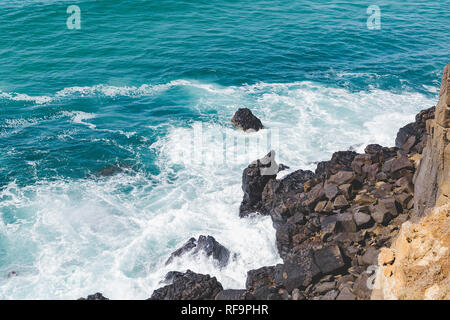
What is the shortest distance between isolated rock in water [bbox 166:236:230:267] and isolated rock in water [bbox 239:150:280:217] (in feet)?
12.8

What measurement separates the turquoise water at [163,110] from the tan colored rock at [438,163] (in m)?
8.71

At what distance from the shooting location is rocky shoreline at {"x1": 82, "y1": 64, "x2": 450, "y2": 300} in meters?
19.3

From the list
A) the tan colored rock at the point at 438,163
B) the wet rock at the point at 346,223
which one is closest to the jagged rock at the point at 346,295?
the wet rock at the point at 346,223

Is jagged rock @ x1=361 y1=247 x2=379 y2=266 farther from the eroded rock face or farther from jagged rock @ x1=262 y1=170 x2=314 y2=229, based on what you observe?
jagged rock @ x1=262 y1=170 x2=314 y2=229

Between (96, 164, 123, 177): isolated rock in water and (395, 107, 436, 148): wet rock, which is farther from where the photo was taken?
(96, 164, 123, 177): isolated rock in water

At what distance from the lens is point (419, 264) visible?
1405 centimetres

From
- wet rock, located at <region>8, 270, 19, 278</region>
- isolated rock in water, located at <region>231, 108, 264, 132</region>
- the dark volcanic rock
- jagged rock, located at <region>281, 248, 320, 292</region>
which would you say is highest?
the dark volcanic rock

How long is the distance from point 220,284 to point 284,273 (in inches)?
134

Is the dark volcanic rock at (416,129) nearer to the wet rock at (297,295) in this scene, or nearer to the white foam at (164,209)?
the white foam at (164,209)

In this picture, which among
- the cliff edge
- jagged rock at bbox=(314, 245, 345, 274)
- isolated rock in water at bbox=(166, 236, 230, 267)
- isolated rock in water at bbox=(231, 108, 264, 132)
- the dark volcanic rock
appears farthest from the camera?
isolated rock in water at bbox=(231, 108, 264, 132)

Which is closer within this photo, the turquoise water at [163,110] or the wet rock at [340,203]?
the wet rock at [340,203]

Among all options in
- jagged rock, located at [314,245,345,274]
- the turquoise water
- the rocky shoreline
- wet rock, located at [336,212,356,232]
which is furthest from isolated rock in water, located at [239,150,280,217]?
jagged rock, located at [314,245,345,274]

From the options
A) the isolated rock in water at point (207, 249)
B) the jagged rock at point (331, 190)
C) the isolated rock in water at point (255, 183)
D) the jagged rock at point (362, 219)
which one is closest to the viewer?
the jagged rock at point (362, 219)

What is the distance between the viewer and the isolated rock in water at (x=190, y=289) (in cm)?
2036
